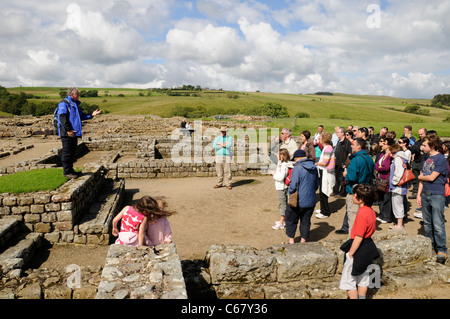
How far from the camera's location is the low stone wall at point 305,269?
414 cm

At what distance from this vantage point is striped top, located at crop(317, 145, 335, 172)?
296 inches

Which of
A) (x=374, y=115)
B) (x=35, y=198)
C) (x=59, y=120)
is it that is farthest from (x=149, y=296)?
(x=374, y=115)

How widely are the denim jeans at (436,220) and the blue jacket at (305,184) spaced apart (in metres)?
2.21

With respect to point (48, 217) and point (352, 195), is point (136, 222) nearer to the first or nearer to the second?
point (48, 217)

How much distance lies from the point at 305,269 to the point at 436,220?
3.07m

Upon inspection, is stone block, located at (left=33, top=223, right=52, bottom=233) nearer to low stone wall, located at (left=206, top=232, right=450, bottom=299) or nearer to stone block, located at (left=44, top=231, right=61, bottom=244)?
stone block, located at (left=44, top=231, right=61, bottom=244)

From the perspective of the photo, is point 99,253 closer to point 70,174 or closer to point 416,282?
point 70,174

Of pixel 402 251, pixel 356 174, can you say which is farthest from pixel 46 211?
pixel 402 251

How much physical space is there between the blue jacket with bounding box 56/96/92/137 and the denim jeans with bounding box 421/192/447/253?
25.5ft

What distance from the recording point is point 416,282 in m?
4.56

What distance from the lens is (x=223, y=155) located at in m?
11.1

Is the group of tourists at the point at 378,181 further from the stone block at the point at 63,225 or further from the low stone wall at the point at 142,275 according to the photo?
the stone block at the point at 63,225
